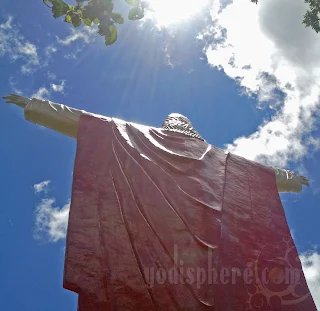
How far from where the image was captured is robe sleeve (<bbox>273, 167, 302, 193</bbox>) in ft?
21.6

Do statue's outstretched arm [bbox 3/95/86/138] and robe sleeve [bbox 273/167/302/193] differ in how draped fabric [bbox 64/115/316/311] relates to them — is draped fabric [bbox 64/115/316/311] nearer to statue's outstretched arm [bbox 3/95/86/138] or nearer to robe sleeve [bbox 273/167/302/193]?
statue's outstretched arm [bbox 3/95/86/138]

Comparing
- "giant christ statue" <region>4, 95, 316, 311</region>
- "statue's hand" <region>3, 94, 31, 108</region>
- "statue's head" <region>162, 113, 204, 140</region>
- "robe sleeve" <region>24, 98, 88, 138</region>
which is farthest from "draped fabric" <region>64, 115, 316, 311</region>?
"statue's hand" <region>3, 94, 31, 108</region>

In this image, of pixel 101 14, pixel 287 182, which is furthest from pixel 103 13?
pixel 287 182

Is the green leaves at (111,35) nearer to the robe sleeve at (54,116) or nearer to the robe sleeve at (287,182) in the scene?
the robe sleeve at (54,116)

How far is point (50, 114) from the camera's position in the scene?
18.6 ft

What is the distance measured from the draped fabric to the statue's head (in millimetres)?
418

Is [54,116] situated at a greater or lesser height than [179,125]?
lesser

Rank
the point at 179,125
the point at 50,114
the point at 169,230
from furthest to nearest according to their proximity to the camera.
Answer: the point at 179,125 < the point at 50,114 < the point at 169,230

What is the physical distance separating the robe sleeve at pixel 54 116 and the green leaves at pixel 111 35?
2.31 m

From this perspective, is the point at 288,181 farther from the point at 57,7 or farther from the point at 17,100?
the point at 57,7

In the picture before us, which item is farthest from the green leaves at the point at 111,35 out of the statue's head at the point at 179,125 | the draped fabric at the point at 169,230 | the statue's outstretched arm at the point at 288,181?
the statue's outstretched arm at the point at 288,181

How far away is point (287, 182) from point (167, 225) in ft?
8.38

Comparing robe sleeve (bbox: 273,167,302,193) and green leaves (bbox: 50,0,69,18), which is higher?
robe sleeve (bbox: 273,167,302,193)

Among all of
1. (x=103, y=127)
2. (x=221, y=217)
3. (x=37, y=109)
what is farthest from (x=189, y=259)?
(x=37, y=109)
